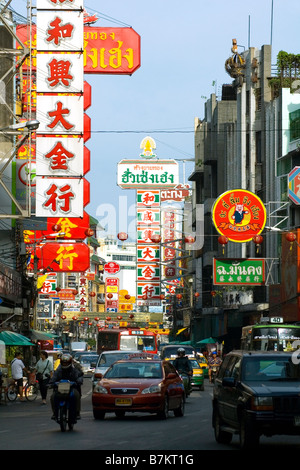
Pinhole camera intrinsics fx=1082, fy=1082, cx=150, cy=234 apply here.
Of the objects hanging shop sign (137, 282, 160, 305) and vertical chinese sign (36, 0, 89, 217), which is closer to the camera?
vertical chinese sign (36, 0, 89, 217)

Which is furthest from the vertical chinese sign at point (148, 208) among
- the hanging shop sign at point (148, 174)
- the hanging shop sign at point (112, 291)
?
the hanging shop sign at point (112, 291)

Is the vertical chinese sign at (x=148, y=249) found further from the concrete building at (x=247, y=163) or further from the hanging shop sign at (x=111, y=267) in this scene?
the hanging shop sign at (x=111, y=267)

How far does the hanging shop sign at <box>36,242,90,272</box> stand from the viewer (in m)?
48.0

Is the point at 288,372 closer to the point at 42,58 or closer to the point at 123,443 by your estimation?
the point at 123,443

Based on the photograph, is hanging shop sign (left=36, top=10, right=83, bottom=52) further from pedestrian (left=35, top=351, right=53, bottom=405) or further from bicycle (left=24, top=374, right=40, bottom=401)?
bicycle (left=24, top=374, right=40, bottom=401)

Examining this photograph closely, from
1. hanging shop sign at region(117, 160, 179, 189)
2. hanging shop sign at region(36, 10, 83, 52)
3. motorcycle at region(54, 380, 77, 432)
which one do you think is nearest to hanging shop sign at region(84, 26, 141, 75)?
hanging shop sign at region(36, 10, 83, 52)

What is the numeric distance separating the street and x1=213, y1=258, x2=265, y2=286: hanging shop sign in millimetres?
22464

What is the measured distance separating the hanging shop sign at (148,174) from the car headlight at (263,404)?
6639cm

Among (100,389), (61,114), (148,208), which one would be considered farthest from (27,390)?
(148,208)

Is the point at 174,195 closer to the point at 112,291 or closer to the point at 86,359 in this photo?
the point at 112,291

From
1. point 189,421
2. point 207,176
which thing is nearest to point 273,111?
point 207,176

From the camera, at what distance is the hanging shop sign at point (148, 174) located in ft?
272

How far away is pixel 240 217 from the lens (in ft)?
151

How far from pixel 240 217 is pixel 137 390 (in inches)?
870
